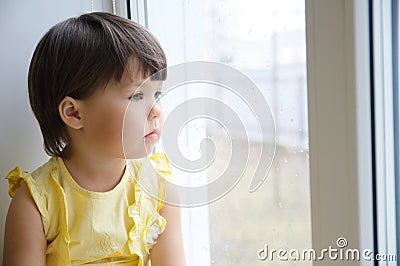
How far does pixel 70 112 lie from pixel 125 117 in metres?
0.10

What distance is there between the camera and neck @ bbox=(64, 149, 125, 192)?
1.16 meters

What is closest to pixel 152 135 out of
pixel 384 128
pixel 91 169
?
pixel 91 169

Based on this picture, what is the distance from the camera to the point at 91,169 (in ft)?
3.82

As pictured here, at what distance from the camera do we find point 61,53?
3.65ft

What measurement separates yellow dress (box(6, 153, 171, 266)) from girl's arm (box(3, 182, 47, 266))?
1 cm

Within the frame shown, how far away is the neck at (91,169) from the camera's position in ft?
3.81

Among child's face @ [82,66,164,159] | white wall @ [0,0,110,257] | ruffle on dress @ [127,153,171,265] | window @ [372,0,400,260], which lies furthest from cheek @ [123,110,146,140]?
window @ [372,0,400,260]

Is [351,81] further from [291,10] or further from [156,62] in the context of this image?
[156,62]

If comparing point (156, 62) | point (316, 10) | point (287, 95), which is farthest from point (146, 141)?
point (316, 10)

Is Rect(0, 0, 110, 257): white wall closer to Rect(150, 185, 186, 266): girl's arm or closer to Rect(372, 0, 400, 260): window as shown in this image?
Rect(150, 185, 186, 266): girl's arm

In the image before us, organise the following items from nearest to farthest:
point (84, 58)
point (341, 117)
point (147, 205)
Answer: point (341, 117)
point (84, 58)
point (147, 205)

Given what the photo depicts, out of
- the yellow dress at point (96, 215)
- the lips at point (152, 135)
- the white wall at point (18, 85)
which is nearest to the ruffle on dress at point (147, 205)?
the yellow dress at point (96, 215)

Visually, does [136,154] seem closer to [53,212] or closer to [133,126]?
[133,126]

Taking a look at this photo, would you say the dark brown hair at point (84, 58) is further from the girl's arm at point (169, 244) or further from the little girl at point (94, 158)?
the girl's arm at point (169, 244)
